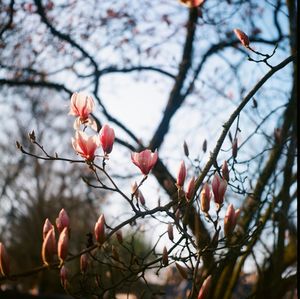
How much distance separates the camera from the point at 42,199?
12227mm

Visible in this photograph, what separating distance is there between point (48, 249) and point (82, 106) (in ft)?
2.28

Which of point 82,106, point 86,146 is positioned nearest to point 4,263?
point 86,146

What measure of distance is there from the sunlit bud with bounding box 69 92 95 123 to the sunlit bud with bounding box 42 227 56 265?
624 mm

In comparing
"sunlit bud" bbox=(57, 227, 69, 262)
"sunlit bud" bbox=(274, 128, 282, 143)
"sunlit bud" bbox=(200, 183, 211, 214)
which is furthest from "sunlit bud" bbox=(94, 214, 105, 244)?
"sunlit bud" bbox=(274, 128, 282, 143)

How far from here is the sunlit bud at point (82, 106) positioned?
1891mm

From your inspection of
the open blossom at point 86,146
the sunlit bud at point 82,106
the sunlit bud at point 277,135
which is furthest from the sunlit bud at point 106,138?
the sunlit bud at point 277,135

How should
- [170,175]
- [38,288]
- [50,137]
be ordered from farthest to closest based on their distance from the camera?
[50,137]
[38,288]
[170,175]

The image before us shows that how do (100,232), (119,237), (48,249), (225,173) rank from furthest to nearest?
1. (119,237)
2. (225,173)
3. (100,232)
4. (48,249)

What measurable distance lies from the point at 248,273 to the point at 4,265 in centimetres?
318

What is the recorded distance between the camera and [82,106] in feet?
6.24

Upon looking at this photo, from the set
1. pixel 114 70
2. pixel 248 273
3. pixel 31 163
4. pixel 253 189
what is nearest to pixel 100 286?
pixel 253 189

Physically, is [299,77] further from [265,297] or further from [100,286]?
[265,297]

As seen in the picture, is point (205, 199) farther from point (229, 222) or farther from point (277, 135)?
point (277, 135)

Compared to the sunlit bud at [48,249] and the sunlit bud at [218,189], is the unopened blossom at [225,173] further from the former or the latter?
the sunlit bud at [48,249]
